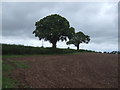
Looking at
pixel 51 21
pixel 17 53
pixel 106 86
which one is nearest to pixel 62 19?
pixel 51 21

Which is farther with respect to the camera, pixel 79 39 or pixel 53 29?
pixel 79 39

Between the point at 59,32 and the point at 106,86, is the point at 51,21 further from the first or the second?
the point at 106,86

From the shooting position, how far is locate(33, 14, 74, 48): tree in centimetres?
3928

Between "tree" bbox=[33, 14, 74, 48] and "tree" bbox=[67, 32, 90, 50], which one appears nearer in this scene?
"tree" bbox=[33, 14, 74, 48]

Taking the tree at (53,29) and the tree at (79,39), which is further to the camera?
the tree at (79,39)

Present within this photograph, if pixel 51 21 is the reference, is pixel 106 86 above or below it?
below

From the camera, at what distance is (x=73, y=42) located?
66.2 metres

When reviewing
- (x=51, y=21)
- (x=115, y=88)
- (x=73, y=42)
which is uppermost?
(x=51, y=21)

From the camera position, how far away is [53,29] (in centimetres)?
3906

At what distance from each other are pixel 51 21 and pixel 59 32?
3.72 metres

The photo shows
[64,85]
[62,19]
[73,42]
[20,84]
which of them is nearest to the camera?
[20,84]

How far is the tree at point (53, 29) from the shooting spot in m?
39.3

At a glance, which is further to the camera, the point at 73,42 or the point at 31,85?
the point at 73,42

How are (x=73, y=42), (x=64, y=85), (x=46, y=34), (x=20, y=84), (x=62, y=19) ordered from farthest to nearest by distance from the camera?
(x=73, y=42), (x=62, y=19), (x=46, y=34), (x=64, y=85), (x=20, y=84)
